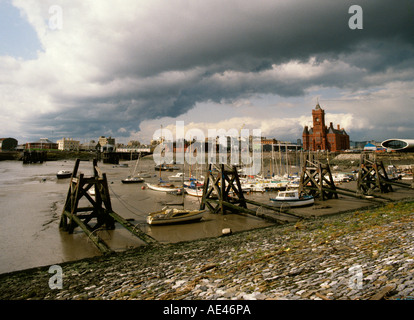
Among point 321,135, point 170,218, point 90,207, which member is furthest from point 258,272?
point 321,135

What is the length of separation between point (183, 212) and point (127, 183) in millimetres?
41244

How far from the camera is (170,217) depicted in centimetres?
2222

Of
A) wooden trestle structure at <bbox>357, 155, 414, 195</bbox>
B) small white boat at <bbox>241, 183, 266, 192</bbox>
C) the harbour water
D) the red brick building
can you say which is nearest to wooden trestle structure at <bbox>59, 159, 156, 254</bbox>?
the harbour water

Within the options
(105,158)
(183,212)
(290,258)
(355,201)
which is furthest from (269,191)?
(105,158)

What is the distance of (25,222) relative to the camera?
23422 millimetres

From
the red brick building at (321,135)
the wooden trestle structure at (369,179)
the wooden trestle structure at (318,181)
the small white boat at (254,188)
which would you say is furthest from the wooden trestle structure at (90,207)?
the red brick building at (321,135)

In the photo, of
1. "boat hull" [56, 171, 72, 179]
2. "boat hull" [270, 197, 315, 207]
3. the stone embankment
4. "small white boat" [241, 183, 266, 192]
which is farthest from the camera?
"boat hull" [56, 171, 72, 179]

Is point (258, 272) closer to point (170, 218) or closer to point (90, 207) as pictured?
point (170, 218)

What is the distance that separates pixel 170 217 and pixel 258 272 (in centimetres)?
1452

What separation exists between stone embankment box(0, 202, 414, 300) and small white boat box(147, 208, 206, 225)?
7.79m

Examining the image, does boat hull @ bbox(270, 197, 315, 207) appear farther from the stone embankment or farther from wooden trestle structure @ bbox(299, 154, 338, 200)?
the stone embankment

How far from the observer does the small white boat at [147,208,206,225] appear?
21797mm

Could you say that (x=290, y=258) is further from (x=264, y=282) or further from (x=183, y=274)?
(x=183, y=274)

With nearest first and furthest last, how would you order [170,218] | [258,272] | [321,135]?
[258,272] → [170,218] → [321,135]
